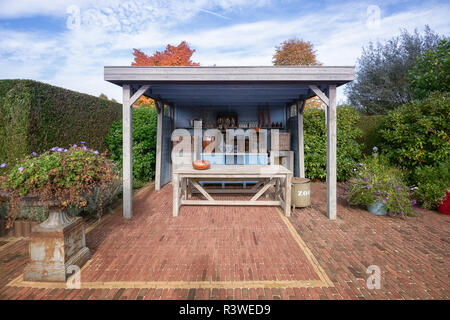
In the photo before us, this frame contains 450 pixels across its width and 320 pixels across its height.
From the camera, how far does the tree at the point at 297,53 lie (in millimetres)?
22609

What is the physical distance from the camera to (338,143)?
787cm

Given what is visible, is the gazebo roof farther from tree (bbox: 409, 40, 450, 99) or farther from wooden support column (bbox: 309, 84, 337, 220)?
tree (bbox: 409, 40, 450, 99)

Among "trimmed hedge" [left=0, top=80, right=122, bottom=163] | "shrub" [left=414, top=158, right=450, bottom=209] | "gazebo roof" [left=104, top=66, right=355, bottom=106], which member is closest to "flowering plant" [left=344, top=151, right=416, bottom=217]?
"shrub" [left=414, top=158, right=450, bottom=209]

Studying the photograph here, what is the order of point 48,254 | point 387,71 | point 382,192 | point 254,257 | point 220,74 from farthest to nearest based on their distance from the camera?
point 387,71, point 382,192, point 220,74, point 254,257, point 48,254

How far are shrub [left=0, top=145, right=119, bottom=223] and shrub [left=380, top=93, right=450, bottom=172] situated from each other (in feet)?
21.5

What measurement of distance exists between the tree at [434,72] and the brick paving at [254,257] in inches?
210

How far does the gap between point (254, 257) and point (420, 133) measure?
5338 mm

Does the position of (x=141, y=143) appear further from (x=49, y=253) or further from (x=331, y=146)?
(x=331, y=146)

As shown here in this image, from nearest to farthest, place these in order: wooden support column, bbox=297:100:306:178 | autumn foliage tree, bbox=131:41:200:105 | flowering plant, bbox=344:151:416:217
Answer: flowering plant, bbox=344:151:416:217 < wooden support column, bbox=297:100:306:178 < autumn foliage tree, bbox=131:41:200:105

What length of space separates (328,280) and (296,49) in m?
23.6

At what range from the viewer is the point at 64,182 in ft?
8.46

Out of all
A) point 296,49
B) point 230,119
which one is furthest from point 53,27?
point 296,49

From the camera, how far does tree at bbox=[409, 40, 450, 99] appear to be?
7.81 metres

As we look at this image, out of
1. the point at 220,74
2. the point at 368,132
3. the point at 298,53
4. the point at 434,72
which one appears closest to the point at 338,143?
the point at 368,132
